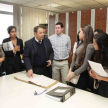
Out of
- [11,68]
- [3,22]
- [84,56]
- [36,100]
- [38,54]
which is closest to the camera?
[36,100]

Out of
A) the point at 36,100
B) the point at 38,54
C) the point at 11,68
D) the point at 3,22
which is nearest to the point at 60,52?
the point at 38,54

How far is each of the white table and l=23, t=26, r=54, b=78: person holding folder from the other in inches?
25.4

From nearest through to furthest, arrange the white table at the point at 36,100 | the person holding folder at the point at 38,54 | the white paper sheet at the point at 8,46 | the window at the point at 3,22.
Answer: the white table at the point at 36,100 → the person holding folder at the point at 38,54 → the white paper sheet at the point at 8,46 → the window at the point at 3,22

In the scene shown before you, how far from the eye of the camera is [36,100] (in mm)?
1255

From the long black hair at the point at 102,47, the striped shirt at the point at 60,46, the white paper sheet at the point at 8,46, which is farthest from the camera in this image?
the striped shirt at the point at 60,46

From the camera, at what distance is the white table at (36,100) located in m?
1.17

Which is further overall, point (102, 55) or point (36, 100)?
point (102, 55)

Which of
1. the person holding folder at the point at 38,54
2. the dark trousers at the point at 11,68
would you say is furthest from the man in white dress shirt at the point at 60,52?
the dark trousers at the point at 11,68

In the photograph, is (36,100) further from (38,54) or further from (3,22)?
(3,22)

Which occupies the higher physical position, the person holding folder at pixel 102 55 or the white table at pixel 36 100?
the person holding folder at pixel 102 55

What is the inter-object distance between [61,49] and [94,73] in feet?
4.77

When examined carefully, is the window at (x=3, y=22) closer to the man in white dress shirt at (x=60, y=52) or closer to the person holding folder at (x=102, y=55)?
the man in white dress shirt at (x=60, y=52)

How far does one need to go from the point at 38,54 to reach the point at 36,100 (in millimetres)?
1025

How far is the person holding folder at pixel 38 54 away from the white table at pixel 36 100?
0.65m
